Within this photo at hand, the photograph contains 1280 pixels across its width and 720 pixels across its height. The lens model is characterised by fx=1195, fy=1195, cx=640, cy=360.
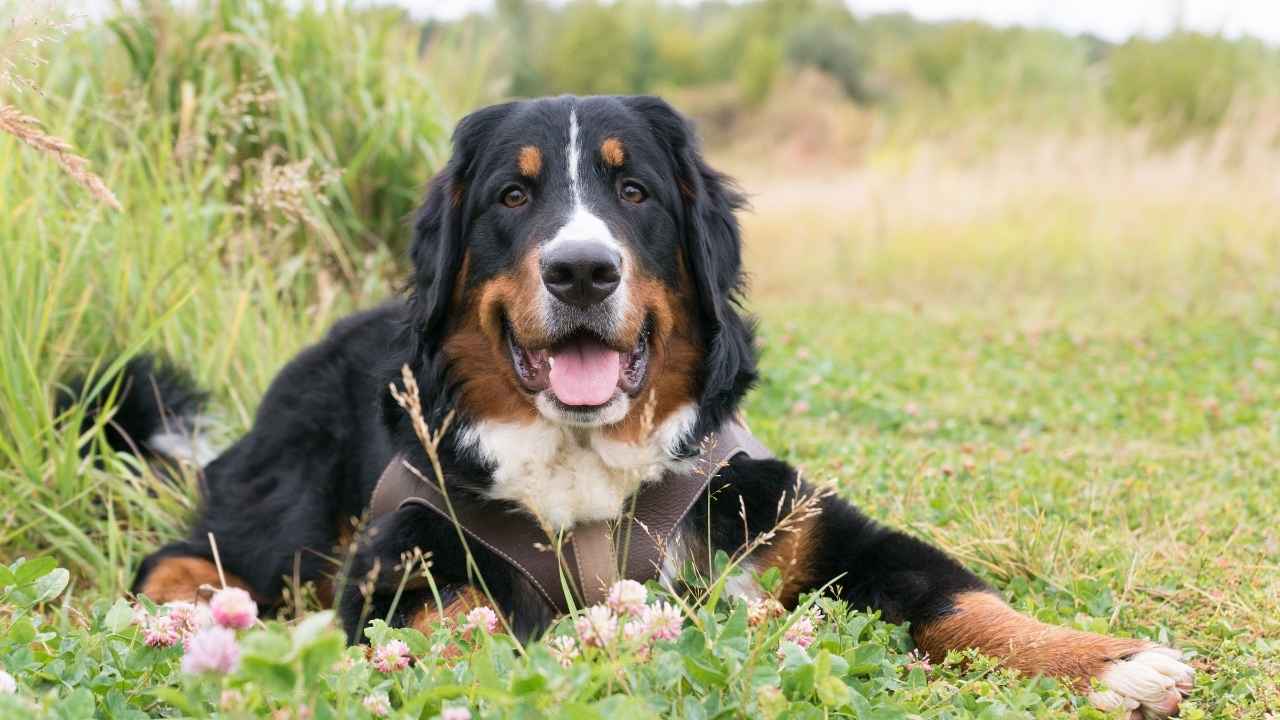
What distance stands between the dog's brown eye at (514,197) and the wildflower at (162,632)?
1438 millimetres

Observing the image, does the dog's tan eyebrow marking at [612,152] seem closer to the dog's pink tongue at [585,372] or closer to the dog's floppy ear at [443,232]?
the dog's floppy ear at [443,232]

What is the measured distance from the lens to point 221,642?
1.58 metres

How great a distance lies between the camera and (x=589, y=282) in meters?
2.94

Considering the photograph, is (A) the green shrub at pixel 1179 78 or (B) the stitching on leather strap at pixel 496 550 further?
(A) the green shrub at pixel 1179 78

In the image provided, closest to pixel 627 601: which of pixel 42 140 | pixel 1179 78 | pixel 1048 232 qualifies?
pixel 42 140

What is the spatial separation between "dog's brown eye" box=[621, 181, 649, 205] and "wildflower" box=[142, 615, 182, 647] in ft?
5.27

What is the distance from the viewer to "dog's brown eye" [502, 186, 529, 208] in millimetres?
3268

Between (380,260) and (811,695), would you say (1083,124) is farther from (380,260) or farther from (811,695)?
(811,695)

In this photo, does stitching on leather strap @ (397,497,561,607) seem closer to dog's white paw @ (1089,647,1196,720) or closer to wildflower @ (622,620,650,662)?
wildflower @ (622,620,650,662)

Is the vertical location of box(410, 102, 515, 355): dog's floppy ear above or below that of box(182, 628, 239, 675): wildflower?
above

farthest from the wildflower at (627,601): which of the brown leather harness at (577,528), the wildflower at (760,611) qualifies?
the brown leather harness at (577,528)

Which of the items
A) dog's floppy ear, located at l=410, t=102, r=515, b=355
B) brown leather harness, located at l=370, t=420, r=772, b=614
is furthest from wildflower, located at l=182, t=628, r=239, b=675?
dog's floppy ear, located at l=410, t=102, r=515, b=355

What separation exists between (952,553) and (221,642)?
2.56 metres

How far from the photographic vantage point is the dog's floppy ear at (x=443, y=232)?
3.32 m
